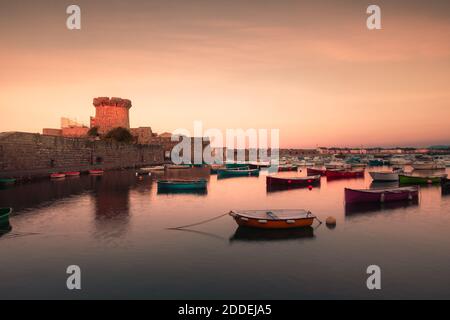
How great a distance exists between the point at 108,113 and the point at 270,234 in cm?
6702

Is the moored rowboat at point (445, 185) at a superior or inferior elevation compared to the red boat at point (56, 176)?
inferior

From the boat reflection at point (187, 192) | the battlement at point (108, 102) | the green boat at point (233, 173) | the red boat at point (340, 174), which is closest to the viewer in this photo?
the boat reflection at point (187, 192)

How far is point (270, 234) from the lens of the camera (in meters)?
14.6

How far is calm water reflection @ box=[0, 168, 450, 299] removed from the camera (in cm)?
940

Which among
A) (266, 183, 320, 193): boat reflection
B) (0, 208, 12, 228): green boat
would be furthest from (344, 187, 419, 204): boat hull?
(0, 208, 12, 228): green boat

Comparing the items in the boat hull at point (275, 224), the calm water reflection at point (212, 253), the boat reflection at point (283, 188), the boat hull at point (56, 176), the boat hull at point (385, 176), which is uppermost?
the boat hull at point (56, 176)

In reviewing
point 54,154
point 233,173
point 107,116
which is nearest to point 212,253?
point 54,154

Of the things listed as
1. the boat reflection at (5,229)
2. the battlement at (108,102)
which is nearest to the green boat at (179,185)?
the boat reflection at (5,229)

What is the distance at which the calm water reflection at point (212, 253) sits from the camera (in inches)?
370

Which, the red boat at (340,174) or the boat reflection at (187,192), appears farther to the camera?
the red boat at (340,174)

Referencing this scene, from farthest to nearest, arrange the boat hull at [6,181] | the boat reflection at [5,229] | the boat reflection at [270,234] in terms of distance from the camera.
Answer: the boat hull at [6,181]
the boat reflection at [5,229]
the boat reflection at [270,234]

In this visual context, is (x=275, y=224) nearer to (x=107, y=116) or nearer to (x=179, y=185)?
(x=179, y=185)

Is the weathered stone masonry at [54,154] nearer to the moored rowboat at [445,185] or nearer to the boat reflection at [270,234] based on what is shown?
the boat reflection at [270,234]
